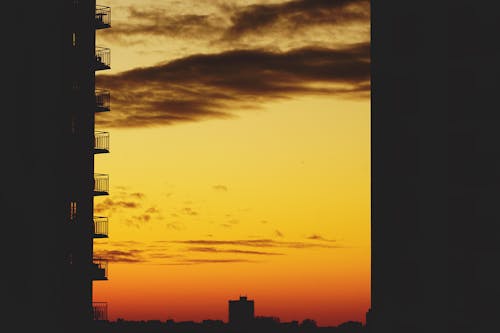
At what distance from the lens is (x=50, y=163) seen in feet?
241

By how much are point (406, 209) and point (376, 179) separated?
256 cm

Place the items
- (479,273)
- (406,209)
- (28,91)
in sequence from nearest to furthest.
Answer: (479,273), (406,209), (28,91)

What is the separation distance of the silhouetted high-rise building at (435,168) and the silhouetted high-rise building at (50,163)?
2284cm

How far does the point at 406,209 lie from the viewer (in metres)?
55.8

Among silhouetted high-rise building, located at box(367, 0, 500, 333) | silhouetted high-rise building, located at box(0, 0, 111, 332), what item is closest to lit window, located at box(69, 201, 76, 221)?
silhouetted high-rise building, located at box(0, 0, 111, 332)

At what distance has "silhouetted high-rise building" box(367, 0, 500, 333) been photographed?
52.7 m

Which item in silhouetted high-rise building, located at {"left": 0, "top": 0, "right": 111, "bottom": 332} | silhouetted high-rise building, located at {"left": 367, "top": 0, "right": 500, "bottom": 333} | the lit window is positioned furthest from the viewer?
the lit window

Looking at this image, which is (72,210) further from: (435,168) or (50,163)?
(435,168)

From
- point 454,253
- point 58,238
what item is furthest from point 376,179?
point 58,238

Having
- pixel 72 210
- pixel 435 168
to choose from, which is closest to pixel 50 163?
pixel 72 210

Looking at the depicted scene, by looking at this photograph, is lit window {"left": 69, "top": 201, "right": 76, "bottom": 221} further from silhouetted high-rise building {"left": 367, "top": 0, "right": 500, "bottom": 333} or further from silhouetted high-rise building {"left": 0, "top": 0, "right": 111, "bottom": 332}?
silhouetted high-rise building {"left": 367, "top": 0, "right": 500, "bottom": 333}

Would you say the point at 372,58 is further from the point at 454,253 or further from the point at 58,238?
the point at 58,238

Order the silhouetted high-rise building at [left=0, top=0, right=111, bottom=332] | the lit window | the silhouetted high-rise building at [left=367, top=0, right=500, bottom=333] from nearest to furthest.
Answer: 1. the silhouetted high-rise building at [left=367, top=0, right=500, bottom=333]
2. the silhouetted high-rise building at [left=0, top=0, right=111, bottom=332]
3. the lit window

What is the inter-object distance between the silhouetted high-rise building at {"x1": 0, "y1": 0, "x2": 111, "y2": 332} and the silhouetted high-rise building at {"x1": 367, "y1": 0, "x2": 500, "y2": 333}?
22844mm
